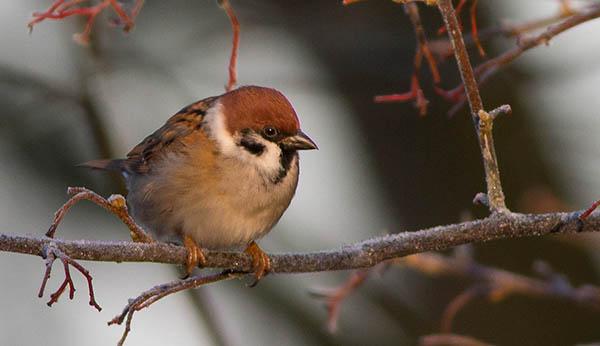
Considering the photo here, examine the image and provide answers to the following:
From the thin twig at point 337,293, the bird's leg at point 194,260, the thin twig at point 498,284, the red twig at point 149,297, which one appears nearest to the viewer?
the red twig at point 149,297

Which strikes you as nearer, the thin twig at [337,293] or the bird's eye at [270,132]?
the thin twig at [337,293]

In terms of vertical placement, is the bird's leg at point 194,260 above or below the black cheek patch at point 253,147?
below

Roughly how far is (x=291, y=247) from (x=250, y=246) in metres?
2.53

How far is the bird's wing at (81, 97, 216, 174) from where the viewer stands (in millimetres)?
4445

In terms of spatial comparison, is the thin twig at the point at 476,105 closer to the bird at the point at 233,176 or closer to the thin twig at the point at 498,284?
the thin twig at the point at 498,284

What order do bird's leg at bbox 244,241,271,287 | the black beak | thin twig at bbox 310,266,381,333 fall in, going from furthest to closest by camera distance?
the black beak < thin twig at bbox 310,266,381,333 < bird's leg at bbox 244,241,271,287

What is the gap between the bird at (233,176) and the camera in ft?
13.5

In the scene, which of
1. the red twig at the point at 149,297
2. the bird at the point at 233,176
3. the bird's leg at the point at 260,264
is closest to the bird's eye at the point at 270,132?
the bird at the point at 233,176

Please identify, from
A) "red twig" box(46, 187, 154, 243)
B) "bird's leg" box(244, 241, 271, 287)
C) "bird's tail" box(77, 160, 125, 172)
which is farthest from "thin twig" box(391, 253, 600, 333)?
"bird's tail" box(77, 160, 125, 172)

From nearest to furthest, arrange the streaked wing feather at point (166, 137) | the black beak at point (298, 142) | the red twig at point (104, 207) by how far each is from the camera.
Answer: the red twig at point (104, 207) → the black beak at point (298, 142) → the streaked wing feather at point (166, 137)

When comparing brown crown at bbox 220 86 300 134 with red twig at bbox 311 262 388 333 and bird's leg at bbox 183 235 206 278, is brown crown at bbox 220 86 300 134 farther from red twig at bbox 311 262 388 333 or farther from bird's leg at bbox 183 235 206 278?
bird's leg at bbox 183 235 206 278

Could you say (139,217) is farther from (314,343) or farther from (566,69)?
(566,69)

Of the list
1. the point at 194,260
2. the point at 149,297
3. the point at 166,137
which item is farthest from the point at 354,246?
the point at 166,137

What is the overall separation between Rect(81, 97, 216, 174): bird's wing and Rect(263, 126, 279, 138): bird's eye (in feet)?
1.21
